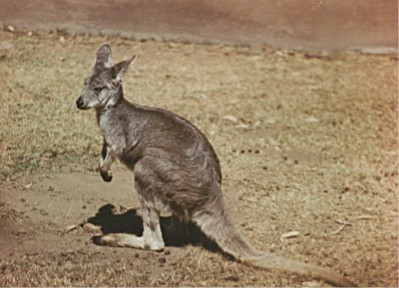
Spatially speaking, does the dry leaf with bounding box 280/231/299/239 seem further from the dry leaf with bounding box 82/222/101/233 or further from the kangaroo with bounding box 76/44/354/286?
the dry leaf with bounding box 82/222/101/233

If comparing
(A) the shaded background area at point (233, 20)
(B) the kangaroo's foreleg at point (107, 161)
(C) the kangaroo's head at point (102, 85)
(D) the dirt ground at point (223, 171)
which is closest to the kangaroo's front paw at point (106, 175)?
(B) the kangaroo's foreleg at point (107, 161)

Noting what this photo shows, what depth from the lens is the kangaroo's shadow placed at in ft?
17.8

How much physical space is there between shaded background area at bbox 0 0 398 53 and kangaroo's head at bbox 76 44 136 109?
45cm

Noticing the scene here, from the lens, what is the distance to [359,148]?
756 centimetres

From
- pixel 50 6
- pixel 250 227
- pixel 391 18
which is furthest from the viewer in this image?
pixel 391 18

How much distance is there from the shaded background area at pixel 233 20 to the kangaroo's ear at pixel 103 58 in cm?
27

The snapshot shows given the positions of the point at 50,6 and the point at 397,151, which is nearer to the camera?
the point at 50,6

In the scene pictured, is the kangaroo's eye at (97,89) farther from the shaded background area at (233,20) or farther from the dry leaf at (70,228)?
the dry leaf at (70,228)

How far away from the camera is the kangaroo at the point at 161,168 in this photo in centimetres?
510

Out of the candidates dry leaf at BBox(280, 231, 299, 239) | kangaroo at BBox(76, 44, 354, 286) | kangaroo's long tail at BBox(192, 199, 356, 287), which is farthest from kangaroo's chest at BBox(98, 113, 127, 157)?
dry leaf at BBox(280, 231, 299, 239)

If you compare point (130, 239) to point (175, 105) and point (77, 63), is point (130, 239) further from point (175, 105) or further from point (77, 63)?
point (175, 105)

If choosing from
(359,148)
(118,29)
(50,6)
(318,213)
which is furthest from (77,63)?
(359,148)

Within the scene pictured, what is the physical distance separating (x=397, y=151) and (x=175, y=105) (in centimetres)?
227

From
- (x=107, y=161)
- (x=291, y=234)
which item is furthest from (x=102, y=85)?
(x=291, y=234)
